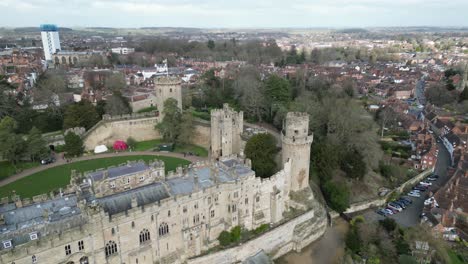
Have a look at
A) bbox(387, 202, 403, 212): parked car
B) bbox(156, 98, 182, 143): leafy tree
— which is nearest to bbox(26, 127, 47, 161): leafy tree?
bbox(156, 98, 182, 143): leafy tree

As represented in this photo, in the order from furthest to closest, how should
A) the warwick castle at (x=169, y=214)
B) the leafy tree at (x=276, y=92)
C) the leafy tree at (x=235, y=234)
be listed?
the leafy tree at (x=276, y=92)
the leafy tree at (x=235, y=234)
the warwick castle at (x=169, y=214)

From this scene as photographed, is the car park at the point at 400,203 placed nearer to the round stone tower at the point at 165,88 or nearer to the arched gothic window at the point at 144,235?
the arched gothic window at the point at 144,235

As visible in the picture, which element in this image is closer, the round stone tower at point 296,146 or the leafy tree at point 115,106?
the round stone tower at point 296,146

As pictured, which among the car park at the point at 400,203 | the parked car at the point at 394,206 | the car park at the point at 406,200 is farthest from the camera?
the car park at the point at 406,200

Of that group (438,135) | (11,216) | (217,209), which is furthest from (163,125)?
(438,135)

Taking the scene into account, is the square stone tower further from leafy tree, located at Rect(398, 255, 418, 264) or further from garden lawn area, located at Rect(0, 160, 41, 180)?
leafy tree, located at Rect(398, 255, 418, 264)

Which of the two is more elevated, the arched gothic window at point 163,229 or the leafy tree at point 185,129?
the leafy tree at point 185,129

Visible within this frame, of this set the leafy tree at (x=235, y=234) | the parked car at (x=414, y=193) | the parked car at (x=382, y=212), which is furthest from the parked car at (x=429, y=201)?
the leafy tree at (x=235, y=234)
